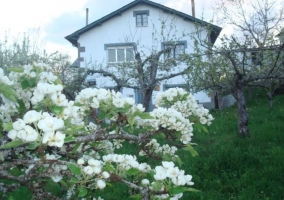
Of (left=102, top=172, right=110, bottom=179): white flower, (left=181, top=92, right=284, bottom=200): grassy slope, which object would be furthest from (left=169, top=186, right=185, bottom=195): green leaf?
(left=181, top=92, right=284, bottom=200): grassy slope

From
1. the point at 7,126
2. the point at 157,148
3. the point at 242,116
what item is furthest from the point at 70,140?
the point at 242,116

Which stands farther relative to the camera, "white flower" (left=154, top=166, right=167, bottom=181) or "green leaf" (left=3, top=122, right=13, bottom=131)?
"white flower" (left=154, top=166, right=167, bottom=181)

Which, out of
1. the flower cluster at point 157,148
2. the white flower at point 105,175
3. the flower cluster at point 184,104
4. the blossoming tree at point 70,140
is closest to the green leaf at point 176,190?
the blossoming tree at point 70,140

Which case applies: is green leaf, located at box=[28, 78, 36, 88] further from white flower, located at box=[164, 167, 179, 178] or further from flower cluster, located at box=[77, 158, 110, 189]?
white flower, located at box=[164, 167, 179, 178]

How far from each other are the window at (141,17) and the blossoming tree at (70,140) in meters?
18.3

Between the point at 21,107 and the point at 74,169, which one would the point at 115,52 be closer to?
the point at 21,107

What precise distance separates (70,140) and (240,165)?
17.1 feet

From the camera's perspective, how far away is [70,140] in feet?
6.04

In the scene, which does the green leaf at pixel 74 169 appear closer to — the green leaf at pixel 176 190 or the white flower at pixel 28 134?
the white flower at pixel 28 134

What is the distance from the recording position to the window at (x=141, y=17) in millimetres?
21067

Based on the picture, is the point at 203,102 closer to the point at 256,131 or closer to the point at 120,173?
the point at 256,131

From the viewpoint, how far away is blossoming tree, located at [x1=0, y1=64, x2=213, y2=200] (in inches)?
72.7

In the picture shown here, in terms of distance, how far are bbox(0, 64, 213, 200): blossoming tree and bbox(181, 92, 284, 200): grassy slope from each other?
265 cm

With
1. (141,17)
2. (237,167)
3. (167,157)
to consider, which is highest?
(141,17)
